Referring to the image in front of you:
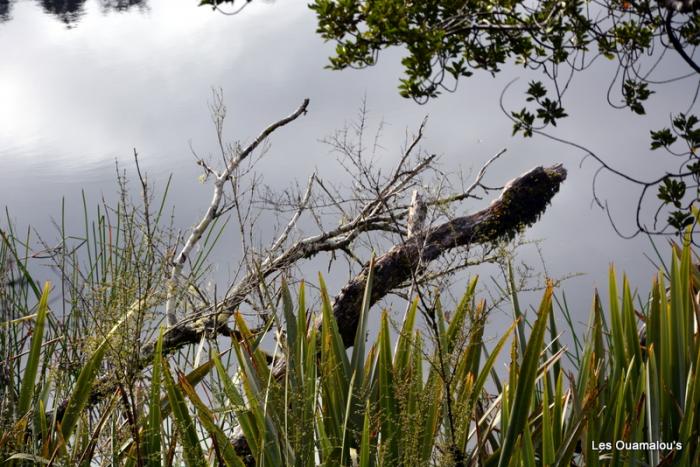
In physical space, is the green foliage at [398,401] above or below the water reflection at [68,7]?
below

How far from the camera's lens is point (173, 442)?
7.03 ft

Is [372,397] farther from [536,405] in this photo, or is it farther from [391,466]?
[536,405]

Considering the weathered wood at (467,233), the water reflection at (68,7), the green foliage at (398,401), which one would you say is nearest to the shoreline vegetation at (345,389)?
the green foliage at (398,401)

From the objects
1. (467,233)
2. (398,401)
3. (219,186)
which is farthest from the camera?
(219,186)

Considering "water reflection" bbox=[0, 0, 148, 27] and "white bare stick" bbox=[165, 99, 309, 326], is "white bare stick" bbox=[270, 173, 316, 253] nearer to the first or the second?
"white bare stick" bbox=[165, 99, 309, 326]

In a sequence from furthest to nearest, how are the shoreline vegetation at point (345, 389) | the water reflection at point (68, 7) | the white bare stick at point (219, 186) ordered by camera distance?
the water reflection at point (68, 7), the white bare stick at point (219, 186), the shoreline vegetation at point (345, 389)

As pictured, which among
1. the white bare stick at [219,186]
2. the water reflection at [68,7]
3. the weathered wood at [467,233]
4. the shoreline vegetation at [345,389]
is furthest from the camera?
the water reflection at [68,7]

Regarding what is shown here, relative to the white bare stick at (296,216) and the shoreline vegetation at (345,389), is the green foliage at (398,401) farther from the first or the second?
the white bare stick at (296,216)

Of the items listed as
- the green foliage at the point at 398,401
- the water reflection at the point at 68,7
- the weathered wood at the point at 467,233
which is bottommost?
the green foliage at the point at 398,401

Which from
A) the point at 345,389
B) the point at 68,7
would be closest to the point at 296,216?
the point at 345,389

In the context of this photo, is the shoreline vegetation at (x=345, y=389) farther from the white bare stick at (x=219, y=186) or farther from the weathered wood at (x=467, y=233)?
the white bare stick at (x=219, y=186)

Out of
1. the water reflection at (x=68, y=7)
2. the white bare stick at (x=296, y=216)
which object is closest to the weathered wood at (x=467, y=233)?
the white bare stick at (x=296, y=216)

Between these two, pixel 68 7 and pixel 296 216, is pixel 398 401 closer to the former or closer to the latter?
pixel 296 216

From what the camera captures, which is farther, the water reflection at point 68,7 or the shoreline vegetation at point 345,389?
the water reflection at point 68,7
